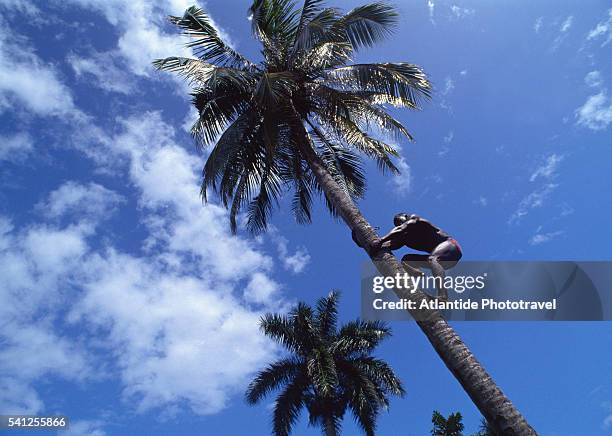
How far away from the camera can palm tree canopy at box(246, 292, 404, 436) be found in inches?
800

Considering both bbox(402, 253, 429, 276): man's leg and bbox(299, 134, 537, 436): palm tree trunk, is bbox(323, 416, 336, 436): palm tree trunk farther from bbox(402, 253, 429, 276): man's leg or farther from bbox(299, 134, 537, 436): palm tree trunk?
bbox(402, 253, 429, 276): man's leg

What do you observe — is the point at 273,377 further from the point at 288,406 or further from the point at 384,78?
the point at 384,78

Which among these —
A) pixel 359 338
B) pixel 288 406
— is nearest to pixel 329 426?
pixel 288 406

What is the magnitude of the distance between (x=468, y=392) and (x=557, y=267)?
14.9 feet

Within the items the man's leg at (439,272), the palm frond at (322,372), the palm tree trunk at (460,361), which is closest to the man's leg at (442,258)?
the man's leg at (439,272)

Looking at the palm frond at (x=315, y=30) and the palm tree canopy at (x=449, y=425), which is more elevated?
the palm frond at (x=315, y=30)

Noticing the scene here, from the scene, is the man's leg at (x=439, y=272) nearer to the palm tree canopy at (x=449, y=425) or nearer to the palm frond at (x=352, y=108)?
the palm frond at (x=352, y=108)

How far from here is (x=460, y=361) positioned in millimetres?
5418

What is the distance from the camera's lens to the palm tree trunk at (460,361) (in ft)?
15.3

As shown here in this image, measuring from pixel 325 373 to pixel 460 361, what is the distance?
1499cm

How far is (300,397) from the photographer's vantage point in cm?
2098

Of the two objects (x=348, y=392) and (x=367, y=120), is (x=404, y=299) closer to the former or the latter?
(x=367, y=120)

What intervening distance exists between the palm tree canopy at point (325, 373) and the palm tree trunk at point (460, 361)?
13.8m

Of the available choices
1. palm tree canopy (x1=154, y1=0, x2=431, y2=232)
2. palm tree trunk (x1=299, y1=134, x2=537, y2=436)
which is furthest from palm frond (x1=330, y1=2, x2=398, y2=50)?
palm tree trunk (x1=299, y1=134, x2=537, y2=436)
